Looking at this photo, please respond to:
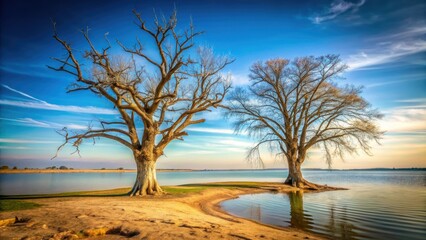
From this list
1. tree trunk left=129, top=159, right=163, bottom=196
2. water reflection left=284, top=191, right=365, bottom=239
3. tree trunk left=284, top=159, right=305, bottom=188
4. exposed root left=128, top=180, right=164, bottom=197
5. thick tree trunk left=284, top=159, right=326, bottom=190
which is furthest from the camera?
tree trunk left=284, top=159, right=305, bottom=188

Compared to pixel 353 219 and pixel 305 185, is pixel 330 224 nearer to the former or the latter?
pixel 353 219

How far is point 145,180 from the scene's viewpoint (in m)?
17.8

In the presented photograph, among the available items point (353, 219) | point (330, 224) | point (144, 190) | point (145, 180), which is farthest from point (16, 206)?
point (353, 219)

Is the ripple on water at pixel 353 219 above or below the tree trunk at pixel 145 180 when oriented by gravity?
below

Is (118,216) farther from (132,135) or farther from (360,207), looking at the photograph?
(360,207)

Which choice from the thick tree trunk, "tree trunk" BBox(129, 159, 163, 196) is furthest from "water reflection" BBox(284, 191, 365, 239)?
the thick tree trunk

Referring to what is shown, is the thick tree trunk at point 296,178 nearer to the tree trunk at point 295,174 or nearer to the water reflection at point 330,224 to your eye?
the tree trunk at point 295,174

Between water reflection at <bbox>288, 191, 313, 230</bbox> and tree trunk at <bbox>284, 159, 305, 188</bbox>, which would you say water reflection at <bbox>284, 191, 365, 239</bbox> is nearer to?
water reflection at <bbox>288, 191, 313, 230</bbox>

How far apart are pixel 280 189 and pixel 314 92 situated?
11605 mm

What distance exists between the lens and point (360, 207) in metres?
14.9

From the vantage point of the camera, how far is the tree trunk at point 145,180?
57.9ft

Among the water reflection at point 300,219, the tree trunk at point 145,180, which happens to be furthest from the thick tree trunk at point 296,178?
the tree trunk at point 145,180

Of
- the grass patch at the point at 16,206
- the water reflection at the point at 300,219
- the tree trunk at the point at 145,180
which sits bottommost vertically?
the water reflection at the point at 300,219

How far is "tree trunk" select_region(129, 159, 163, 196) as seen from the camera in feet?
57.9
